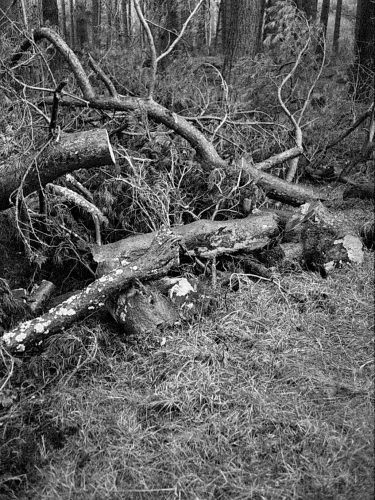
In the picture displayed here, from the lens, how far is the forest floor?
239cm

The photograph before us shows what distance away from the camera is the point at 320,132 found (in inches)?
240

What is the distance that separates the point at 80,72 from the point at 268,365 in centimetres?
326

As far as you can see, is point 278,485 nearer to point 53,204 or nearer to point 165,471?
point 165,471

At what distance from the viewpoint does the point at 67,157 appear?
3523 mm

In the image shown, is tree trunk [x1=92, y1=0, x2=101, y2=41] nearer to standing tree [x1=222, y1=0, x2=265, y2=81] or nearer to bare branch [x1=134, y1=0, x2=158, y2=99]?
standing tree [x1=222, y1=0, x2=265, y2=81]

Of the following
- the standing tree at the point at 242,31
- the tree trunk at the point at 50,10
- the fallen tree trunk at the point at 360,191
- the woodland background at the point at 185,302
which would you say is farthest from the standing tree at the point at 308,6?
the fallen tree trunk at the point at 360,191

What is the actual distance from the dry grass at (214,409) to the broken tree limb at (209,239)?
499 millimetres

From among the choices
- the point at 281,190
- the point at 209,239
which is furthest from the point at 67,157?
the point at 281,190

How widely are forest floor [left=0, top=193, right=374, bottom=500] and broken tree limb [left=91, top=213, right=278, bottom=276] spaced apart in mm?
458

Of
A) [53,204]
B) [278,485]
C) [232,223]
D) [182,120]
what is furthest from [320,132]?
[278,485]

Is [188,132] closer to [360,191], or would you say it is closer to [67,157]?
[67,157]

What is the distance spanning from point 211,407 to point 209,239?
5.02 ft

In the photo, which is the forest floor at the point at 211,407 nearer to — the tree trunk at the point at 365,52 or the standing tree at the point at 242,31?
the standing tree at the point at 242,31

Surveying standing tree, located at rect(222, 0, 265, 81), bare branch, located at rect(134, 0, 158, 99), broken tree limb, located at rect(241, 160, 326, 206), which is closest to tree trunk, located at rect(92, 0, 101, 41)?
standing tree, located at rect(222, 0, 265, 81)
